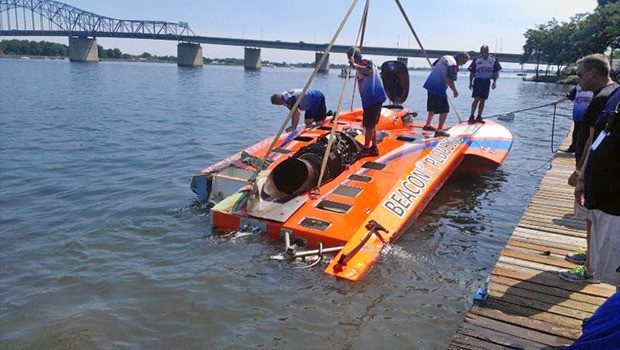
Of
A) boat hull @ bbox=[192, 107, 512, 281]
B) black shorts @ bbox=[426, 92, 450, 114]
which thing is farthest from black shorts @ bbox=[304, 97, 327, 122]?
black shorts @ bbox=[426, 92, 450, 114]

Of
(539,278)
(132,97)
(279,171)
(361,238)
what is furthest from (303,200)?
(132,97)

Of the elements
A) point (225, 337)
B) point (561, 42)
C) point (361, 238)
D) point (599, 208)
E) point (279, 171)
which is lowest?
point (225, 337)

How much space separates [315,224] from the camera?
5797mm

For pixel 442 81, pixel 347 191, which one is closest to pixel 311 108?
pixel 442 81

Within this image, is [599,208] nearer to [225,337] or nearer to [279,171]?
[225,337]

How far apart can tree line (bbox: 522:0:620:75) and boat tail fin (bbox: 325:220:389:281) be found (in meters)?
51.5

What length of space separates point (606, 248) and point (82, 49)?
413 ft

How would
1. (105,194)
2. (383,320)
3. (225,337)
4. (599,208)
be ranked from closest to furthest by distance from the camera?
(599,208), (225,337), (383,320), (105,194)

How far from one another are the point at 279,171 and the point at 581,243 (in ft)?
12.4

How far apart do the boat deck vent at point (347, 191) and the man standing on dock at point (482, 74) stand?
528 cm

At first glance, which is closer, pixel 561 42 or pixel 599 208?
pixel 599 208

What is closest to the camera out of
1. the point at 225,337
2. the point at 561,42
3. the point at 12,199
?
the point at 225,337

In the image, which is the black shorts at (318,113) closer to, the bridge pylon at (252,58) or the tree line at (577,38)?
the tree line at (577,38)

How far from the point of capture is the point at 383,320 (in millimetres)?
4504
